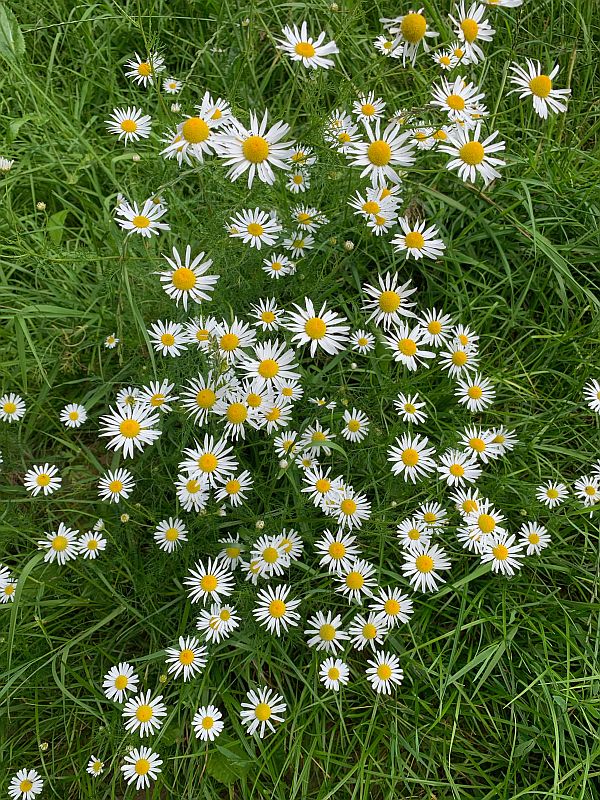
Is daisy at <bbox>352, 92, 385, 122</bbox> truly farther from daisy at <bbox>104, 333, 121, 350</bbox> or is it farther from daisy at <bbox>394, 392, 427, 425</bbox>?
daisy at <bbox>104, 333, 121, 350</bbox>

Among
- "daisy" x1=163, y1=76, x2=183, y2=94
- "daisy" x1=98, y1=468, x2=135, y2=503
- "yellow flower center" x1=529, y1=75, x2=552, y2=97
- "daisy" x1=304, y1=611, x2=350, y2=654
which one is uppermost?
"daisy" x1=163, y1=76, x2=183, y2=94

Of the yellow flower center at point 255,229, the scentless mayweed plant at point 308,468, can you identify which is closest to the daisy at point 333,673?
the scentless mayweed plant at point 308,468

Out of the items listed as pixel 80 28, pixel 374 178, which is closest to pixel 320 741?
pixel 374 178

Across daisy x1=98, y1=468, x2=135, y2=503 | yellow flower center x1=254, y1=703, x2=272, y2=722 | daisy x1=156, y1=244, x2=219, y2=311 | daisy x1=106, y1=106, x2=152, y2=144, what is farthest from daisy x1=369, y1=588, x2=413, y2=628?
daisy x1=106, y1=106, x2=152, y2=144

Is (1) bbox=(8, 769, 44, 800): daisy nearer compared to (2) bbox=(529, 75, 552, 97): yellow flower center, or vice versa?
(1) bbox=(8, 769, 44, 800): daisy

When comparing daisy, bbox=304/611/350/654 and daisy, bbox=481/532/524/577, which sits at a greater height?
daisy, bbox=481/532/524/577

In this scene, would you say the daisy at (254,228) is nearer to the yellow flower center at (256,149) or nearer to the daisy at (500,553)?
the yellow flower center at (256,149)
